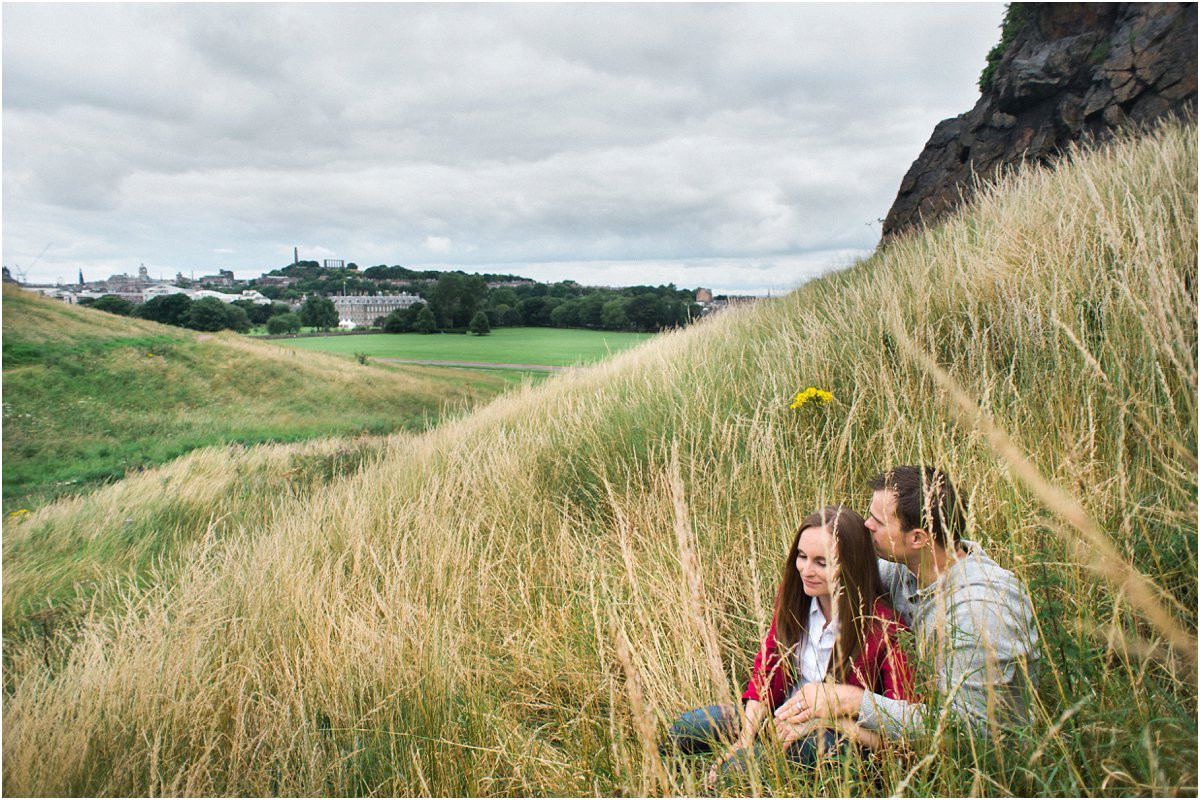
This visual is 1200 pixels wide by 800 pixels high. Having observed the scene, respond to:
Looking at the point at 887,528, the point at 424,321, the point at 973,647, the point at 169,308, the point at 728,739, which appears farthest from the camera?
the point at 424,321

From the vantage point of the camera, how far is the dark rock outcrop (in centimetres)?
532

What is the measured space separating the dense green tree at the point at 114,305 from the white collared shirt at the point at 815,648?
11.6 feet

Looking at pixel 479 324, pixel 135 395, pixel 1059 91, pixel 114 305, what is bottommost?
pixel 135 395

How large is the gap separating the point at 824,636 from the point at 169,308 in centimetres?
363

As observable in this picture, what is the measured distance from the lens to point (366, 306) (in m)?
4.32

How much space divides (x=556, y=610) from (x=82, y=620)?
1799 millimetres

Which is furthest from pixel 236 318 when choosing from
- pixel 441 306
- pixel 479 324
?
pixel 479 324

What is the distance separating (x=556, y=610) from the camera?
2424 millimetres

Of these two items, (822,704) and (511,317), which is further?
Result: (511,317)

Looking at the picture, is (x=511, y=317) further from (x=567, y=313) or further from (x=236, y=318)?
(x=236, y=318)

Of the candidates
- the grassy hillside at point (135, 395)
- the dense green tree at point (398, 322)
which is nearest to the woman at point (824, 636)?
the grassy hillside at point (135, 395)

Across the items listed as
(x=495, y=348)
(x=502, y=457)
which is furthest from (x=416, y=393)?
(x=502, y=457)

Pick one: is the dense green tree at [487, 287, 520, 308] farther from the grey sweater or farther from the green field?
the grey sweater

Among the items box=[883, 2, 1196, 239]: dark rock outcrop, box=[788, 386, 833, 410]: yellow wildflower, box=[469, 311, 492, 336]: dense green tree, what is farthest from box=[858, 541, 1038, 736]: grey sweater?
box=[883, 2, 1196, 239]: dark rock outcrop
